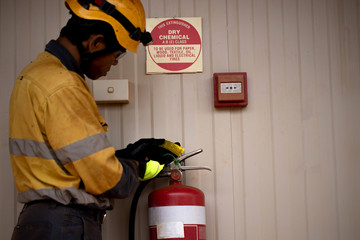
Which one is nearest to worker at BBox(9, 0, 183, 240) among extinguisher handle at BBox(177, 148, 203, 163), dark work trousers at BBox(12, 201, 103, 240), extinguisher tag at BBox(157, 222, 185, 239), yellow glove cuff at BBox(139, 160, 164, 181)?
dark work trousers at BBox(12, 201, 103, 240)

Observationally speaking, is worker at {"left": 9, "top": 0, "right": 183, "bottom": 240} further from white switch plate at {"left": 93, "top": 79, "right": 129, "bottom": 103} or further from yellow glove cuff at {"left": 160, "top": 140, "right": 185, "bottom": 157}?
white switch plate at {"left": 93, "top": 79, "right": 129, "bottom": 103}

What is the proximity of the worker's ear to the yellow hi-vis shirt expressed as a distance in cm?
17

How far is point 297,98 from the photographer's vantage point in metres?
2.49

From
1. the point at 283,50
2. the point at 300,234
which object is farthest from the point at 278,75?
the point at 300,234

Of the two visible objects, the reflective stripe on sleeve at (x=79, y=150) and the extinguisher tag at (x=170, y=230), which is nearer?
the reflective stripe on sleeve at (x=79, y=150)

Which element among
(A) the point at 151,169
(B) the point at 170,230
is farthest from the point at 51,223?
(B) the point at 170,230

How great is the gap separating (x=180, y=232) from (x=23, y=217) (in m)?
0.71

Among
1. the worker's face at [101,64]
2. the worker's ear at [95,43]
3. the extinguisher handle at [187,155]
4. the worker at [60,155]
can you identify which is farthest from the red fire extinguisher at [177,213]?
the worker's ear at [95,43]

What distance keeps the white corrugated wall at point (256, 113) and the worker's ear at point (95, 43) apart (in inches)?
24.1

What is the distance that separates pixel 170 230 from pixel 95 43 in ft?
2.87

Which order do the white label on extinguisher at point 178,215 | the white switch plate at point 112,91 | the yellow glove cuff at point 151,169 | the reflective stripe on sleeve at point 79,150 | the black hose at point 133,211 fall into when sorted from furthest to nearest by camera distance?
1. the white switch plate at point 112,91
2. the black hose at point 133,211
3. the white label on extinguisher at point 178,215
4. the yellow glove cuff at point 151,169
5. the reflective stripe on sleeve at point 79,150

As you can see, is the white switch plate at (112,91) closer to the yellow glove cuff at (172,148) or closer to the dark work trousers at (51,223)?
the yellow glove cuff at (172,148)

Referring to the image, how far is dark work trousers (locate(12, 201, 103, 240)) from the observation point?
1.64m

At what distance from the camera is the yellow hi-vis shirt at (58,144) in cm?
165
